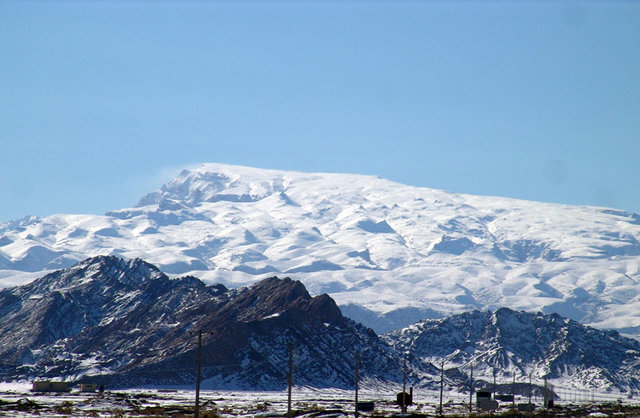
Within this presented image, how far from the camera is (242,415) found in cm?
14862

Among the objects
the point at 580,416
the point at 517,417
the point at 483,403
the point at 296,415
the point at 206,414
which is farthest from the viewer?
the point at 483,403

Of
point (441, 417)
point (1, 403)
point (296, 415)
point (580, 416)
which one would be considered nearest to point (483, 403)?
point (580, 416)

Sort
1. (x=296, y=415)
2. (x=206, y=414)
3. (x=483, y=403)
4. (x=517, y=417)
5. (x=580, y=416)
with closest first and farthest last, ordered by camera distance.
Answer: (x=206, y=414) < (x=296, y=415) < (x=517, y=417) < (x=580, y=416) < (x=483, y=403)

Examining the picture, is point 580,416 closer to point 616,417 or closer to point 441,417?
point 616,417


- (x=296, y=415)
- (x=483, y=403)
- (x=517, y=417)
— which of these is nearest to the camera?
(x=296, y=415)

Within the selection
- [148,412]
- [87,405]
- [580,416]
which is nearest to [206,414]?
[148,412]

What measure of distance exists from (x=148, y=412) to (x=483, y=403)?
7970 cm

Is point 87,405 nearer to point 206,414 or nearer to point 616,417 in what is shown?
point 206,414

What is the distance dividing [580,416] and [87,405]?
3183 inches

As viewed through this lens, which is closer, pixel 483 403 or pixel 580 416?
pixel 580 416

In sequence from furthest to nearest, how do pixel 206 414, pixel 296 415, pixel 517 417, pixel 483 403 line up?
pixel 483 403
pixel 517 417
pixel 296 415
pixel 206 414

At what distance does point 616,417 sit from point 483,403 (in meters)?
39.1

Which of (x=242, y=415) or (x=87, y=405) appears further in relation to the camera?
(x=87, y=405)

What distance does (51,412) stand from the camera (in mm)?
141875
